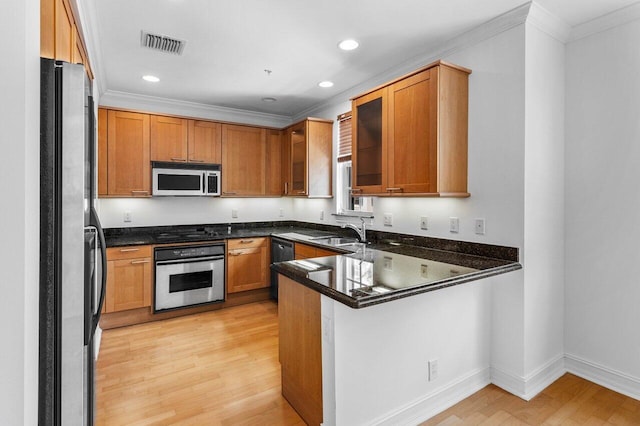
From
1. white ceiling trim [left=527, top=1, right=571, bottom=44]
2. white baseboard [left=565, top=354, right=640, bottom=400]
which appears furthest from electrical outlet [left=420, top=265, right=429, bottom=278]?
white ceiling trim [left=527, top=1, right=571, bottom=44]

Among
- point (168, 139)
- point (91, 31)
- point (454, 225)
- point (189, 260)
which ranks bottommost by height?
point (189, 260)

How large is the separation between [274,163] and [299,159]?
595mm

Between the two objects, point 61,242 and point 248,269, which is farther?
point 248,269

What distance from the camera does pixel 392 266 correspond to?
221cm

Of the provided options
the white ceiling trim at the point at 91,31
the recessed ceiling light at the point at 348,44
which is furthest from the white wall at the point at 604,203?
the white ceiling trim at the point at 91,31

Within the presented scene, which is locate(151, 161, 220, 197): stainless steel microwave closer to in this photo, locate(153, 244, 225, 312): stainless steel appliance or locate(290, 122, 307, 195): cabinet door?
locate(153, 244, 225, 312): stainless steel appliance

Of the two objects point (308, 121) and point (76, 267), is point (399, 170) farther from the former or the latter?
point (76, 267)

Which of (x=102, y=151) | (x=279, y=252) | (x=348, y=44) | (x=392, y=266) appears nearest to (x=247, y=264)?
(x=279, y=252)

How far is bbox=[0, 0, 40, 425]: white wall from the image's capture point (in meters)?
0.79

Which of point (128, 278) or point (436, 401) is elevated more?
point (128, 278)

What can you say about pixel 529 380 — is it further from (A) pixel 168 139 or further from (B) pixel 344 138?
(A) pixel 168 139

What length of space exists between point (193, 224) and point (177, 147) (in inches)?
41.4

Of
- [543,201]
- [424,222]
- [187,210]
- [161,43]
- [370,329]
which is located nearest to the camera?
[370,329]

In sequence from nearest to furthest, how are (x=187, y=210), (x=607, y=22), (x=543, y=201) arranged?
1. (x=607, y=22)
2. (x=543, y=201)
3. (x=187, y=210)
